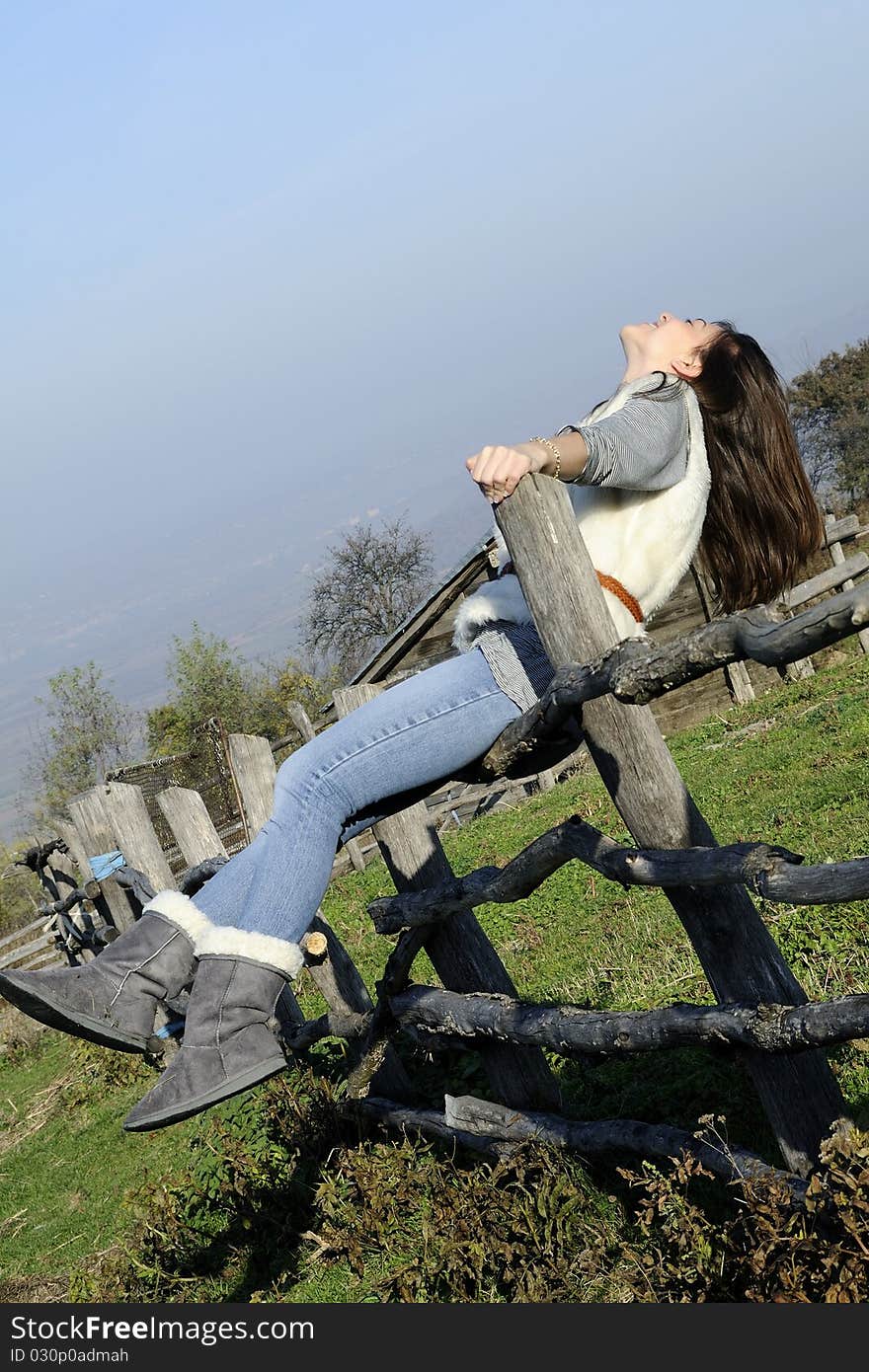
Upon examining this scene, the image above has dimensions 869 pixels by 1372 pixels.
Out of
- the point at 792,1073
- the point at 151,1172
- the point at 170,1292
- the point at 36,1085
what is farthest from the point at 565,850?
the point at 36,1085

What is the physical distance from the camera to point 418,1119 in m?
4.79

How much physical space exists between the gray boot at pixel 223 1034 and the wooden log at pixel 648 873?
81cm

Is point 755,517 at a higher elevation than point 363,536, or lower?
lower

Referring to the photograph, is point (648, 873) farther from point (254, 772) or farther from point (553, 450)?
point (254, 772)

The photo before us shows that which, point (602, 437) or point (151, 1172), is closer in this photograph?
point (602, 437)

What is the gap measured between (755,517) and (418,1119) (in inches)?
109

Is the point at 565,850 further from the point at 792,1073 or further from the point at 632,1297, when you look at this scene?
the point at 632,1297

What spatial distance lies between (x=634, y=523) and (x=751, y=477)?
0.41 metres

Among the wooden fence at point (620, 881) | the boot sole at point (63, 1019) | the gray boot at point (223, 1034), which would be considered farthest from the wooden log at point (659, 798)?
the boot sole at point (63, 1019)

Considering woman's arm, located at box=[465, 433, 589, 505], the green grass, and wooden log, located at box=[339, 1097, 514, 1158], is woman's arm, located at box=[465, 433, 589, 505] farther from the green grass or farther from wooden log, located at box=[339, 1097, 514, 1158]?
wooden log, located at box=[339, 1097, 514, 1158]

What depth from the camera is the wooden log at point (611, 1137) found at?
3203 millimetres

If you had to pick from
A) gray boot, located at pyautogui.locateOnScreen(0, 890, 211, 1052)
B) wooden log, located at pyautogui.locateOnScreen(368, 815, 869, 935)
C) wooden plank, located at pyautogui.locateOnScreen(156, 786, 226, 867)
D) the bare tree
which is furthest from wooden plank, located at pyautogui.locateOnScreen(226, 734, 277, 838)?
the bare tree

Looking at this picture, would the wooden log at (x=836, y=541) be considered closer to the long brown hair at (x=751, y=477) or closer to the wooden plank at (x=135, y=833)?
the wooden plank at (x=135, y=833)

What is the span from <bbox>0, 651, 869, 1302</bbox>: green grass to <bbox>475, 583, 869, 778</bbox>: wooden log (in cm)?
148
